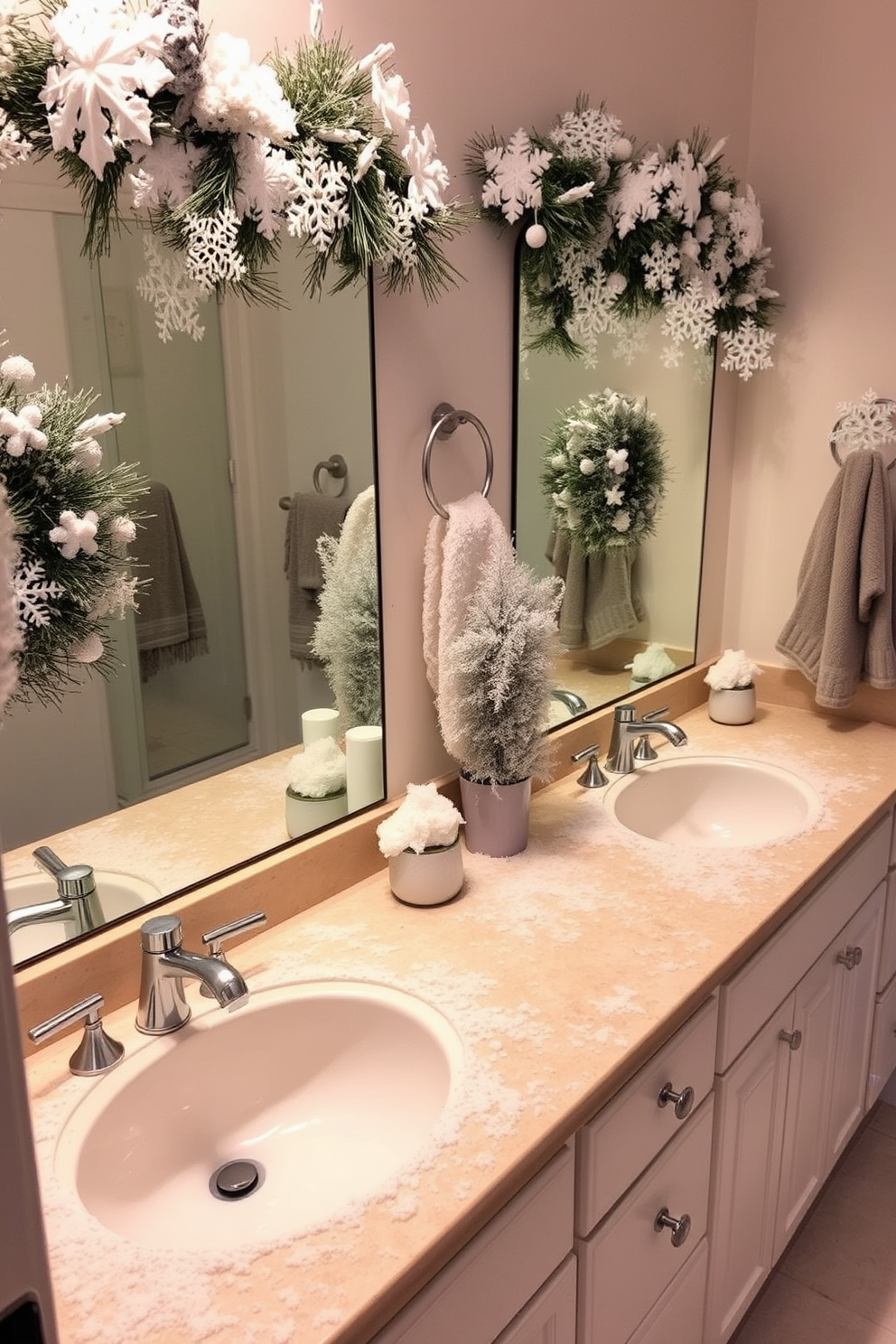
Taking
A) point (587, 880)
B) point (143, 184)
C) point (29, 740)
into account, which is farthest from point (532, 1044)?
point (143, 184)

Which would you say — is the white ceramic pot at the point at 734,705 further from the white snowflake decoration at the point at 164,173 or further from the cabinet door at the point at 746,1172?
the white snowflake decoration at the point at 164,173

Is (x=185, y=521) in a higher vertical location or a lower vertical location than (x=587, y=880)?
higher

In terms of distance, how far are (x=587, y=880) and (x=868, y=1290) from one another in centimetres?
103

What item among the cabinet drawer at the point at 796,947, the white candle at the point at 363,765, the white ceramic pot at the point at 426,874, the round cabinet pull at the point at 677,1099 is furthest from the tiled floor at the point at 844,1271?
the white candle at the point at 363,765

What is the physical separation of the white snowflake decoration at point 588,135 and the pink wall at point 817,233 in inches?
24.4

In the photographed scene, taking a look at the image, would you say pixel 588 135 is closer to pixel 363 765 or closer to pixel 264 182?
pixel 264 182

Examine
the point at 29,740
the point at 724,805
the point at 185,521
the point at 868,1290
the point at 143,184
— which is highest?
the point at 143,184

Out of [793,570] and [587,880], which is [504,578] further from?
[793,570]

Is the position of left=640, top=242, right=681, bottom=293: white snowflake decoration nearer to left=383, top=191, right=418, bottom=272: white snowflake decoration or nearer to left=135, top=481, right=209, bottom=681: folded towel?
left=383, top=191, right=418, bottom=272: white snowflake decoration

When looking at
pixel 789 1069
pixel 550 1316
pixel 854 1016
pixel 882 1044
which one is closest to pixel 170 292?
pixel 550 1316

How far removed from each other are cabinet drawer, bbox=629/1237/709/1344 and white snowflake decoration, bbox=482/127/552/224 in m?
1.49

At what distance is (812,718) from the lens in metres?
2.18

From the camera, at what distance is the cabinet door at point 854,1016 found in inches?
69.9

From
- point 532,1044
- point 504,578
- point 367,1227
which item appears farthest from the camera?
point 504,578
